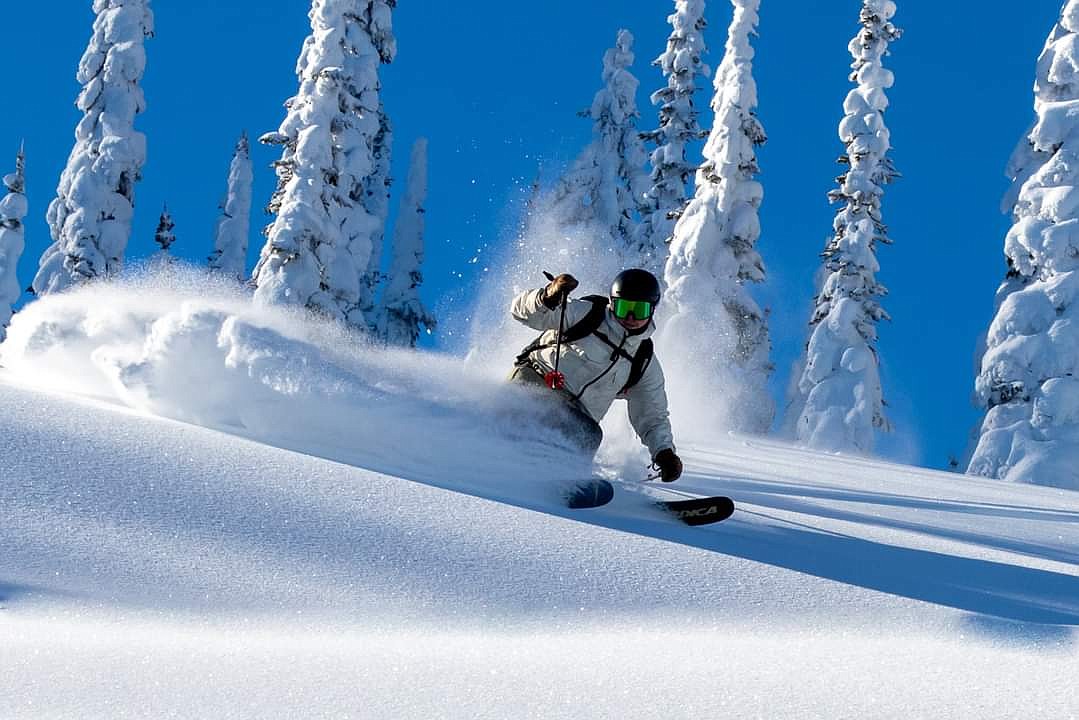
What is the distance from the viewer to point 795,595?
165 inches

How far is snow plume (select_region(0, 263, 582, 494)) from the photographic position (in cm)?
618

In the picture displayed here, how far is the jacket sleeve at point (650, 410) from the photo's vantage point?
6.59 metres

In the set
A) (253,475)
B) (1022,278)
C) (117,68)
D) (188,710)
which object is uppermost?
(117,68)

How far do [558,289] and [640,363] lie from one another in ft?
2.48

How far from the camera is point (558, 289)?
6387 mm

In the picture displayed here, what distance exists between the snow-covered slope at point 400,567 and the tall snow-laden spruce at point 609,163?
29.3 m

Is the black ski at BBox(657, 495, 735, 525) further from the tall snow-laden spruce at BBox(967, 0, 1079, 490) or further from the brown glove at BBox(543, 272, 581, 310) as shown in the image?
the tall snow-laden spruce at BBox(967, 0, 1079, 490)

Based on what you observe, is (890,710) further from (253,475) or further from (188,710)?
(253,475)

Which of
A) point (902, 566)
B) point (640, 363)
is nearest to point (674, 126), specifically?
point (640, 363)

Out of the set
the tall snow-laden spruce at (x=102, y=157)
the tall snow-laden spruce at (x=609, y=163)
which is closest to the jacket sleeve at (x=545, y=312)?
the tall snow-laden spruce at (x=102, y=157)

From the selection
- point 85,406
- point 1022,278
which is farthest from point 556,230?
point 85,406

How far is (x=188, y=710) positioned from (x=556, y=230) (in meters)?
34.6

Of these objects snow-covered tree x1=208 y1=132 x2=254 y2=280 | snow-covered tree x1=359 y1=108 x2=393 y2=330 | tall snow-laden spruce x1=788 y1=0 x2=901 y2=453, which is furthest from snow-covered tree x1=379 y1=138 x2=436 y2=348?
tall snow-laden spruce x1=788 y1=0 x2=901 y2=453

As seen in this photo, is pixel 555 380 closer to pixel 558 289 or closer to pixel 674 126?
pixel 558 289
